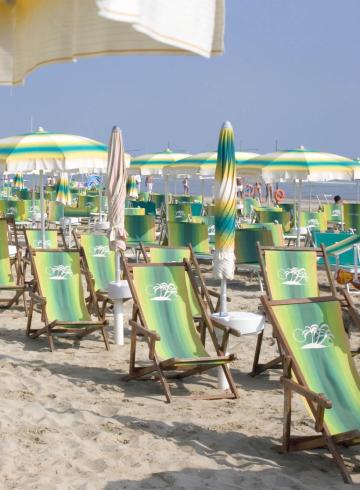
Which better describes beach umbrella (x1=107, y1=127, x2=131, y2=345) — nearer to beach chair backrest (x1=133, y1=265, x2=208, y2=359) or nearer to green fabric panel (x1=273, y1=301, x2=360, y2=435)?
beach chair backrest (x1=133, y1=265, x2=208, y2=359)

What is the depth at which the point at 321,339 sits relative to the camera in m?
4.20

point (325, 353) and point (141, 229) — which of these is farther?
point (141, 229)

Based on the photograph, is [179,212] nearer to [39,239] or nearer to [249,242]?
[249,242]

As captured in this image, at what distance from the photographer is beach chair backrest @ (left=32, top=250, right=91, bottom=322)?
6258mm

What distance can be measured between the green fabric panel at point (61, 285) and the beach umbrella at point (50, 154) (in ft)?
4.67

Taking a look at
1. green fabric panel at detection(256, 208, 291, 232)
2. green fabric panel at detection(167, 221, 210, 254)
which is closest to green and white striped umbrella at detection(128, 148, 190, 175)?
green fabric panel at detection(256, 208, 291, 232)

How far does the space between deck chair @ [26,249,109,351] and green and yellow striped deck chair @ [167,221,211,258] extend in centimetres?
365

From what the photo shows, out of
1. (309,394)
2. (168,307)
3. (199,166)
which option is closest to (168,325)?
(168,307)

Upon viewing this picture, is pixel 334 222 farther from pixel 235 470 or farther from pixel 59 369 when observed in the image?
pixel 235 470

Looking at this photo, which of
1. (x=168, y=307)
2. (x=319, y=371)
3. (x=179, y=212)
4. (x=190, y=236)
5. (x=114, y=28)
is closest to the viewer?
(x=114, y=28)

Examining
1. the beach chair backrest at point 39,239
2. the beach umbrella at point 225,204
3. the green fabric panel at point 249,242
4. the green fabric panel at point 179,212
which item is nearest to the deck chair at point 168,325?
the beach umbrella at point 225,204

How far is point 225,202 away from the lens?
200 inches

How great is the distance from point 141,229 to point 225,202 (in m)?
6.19

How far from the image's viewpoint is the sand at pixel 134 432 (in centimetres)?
360
